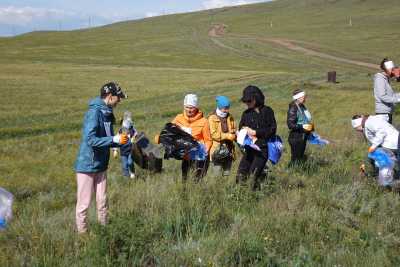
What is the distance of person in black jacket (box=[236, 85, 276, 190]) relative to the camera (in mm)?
6449

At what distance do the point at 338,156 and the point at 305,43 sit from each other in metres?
71.5

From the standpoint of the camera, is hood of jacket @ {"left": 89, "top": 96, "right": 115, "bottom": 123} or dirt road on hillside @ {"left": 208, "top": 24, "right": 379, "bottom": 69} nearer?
hood of jacket @ {"left": 89, "top": 96, "right": 115, "bottom": 123}

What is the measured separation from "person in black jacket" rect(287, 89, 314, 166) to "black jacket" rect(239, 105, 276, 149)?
63.8 inches

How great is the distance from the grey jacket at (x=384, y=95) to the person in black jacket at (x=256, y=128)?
215 cm

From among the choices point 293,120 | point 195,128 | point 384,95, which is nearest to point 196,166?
point 195,128

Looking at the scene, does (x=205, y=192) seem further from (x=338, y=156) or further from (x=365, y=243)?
(x=338, y=156)

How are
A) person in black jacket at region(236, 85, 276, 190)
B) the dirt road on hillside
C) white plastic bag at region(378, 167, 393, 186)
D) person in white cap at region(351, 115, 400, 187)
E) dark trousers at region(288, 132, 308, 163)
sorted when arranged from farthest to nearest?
the dirt road on hillside < dark trousers at region(288, 132, 308, 163) < person in white cap at region(351, 115, 400, 187) < person in black jacket at region(236, 85, 276, 190) < white plastic bag at region(378, 167, 393, 186)

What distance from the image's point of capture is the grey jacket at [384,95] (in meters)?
7.61

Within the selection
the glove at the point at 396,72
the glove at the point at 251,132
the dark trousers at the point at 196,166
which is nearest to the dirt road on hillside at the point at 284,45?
the glove at the point at 396,72

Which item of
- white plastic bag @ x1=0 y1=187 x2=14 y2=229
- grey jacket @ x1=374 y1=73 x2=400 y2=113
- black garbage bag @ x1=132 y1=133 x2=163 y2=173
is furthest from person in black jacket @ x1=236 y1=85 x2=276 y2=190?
white plastic bag @ x1=0 y1=187 x2=14 y2=229

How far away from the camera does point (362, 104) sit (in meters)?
20.5

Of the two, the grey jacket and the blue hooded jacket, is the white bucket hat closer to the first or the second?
the blue hooded jacket

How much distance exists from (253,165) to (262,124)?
0.57 metres

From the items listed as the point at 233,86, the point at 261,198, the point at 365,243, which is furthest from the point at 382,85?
the point at 233,86
